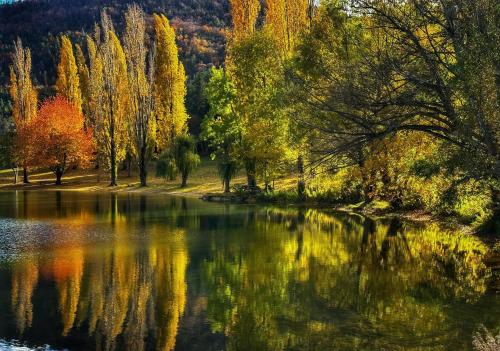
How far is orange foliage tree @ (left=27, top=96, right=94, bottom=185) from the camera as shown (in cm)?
5493

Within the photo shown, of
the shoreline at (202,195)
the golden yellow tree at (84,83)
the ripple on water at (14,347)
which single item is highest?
the golden yellow tree at (84,83)

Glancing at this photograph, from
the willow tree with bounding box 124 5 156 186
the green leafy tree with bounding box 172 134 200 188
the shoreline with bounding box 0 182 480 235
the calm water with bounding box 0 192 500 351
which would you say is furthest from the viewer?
the willow tree with bounding box 124 5 156 186

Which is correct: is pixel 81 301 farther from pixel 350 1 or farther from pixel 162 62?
pixel 162 62

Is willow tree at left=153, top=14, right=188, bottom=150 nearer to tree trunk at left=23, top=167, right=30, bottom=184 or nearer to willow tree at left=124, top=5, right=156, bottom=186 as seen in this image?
willow tree at left=124, top=5, right=156, bottom=186

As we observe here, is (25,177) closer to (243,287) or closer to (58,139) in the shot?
(58,139)

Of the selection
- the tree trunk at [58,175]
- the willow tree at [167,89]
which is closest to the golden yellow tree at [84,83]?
the tree trunk at [58,175]

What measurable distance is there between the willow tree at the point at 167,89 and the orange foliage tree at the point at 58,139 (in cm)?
878

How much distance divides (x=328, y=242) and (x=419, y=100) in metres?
7.41

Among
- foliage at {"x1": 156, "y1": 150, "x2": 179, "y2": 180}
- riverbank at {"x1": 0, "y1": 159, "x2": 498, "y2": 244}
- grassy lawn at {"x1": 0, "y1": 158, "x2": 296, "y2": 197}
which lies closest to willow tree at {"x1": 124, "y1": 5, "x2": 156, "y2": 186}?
grassy lawn at {"x1": 0, "y1": 158, "x2": 296, "y2": 197}

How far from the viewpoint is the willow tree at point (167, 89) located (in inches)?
2078

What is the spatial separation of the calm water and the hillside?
75563 millimetres

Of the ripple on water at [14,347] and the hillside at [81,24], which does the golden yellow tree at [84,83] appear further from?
the ripple on water at [14,347]

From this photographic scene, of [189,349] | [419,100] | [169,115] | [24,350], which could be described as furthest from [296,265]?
[169,115]

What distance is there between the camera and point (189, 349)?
9117mm
